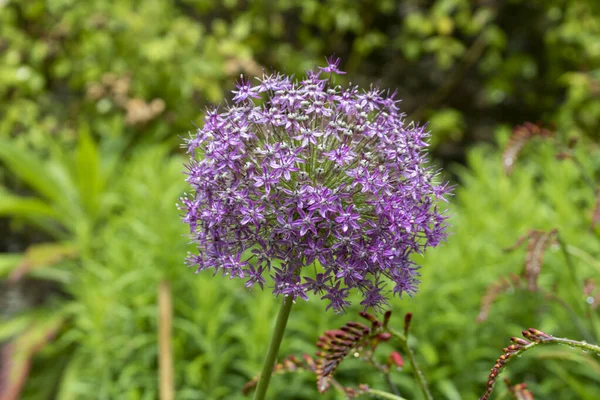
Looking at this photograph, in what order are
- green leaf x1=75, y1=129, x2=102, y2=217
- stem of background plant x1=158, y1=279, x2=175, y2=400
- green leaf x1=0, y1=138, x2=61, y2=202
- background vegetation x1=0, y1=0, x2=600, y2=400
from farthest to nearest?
green leaf x1=0, y1=138, x2=61, y2=202 < green leaf x1=75, y1=129, x2=102, y2=217 < background vegetation x1=0, y1=0, x2=600, y2=400 < stem of background plant x1=158, y1=279, x2=175, y2=400

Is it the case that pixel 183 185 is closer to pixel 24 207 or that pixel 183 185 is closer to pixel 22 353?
pixel 24 207

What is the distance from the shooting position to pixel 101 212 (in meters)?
4.51

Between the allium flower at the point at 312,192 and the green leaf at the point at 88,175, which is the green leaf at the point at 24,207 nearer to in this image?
the green leaf at the point at 88,175

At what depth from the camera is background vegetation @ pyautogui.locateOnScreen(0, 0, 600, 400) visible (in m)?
3.04

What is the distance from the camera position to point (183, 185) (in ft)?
13.4

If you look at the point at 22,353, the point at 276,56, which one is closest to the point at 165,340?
the point at 22,353

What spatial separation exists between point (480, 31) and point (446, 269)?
327 centimetres

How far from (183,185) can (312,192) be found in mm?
3073

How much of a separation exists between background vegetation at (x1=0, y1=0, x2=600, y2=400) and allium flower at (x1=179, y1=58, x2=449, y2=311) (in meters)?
1.31

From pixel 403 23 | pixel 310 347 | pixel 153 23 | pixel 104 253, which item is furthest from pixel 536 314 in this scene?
pixel 153 23

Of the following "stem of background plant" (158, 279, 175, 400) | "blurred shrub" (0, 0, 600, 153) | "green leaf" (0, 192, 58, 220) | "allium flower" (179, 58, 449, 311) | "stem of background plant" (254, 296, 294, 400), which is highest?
"blurred shrub" (0, 0, 600, 153)

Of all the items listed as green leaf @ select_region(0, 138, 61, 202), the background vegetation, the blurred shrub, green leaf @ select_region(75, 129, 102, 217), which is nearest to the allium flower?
the background vegetation

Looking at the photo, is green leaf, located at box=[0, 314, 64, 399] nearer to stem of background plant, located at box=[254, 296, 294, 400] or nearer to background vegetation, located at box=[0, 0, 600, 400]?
background vegetation, located at box=[0, 0, 600, 400]

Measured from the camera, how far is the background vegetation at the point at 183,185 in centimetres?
304
